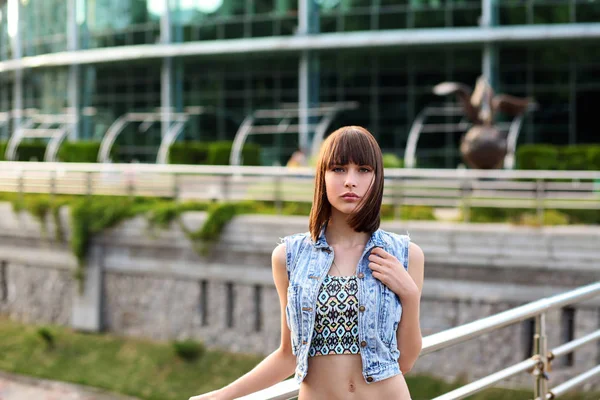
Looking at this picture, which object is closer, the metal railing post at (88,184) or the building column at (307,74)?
the metal railing post at (88,184)

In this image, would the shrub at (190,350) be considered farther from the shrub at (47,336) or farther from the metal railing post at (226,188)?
the shrub at (47,336)

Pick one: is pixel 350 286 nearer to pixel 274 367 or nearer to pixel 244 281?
pixel 274 367

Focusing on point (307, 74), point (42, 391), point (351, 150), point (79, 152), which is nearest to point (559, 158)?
point (42, 391)

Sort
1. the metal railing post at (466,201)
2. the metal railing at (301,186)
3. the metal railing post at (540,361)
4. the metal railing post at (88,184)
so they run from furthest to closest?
the metal railing post at (88,184) → the metal railing at (301,186) → the metal railing post at (466,201) → the metal railing post at (540,361)

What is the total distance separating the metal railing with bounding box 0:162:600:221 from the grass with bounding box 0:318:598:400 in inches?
111

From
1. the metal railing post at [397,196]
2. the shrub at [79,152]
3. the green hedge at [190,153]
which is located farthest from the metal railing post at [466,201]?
the shrub at [79,152]

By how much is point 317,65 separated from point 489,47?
20.5 ft

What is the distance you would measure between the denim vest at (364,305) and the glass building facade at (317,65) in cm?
2710

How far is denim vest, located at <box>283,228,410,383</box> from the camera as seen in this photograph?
264cm

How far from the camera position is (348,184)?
2.69 metres

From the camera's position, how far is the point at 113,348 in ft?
56.0

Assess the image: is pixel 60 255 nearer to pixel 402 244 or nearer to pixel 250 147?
pixel 250 147

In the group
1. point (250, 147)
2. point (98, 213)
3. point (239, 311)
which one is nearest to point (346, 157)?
point (239, 311)

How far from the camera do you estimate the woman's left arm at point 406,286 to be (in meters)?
2.65
